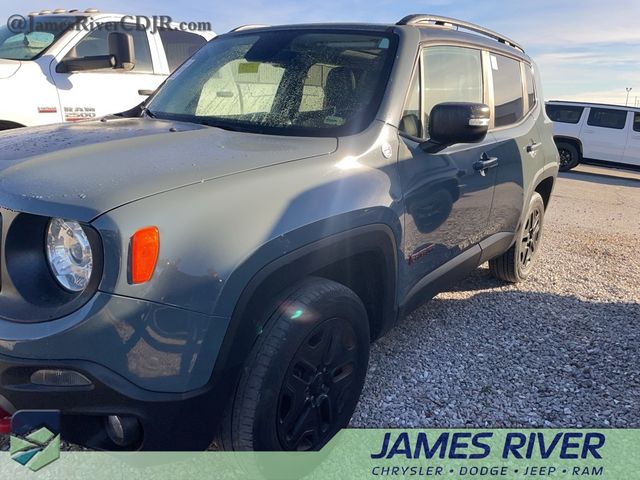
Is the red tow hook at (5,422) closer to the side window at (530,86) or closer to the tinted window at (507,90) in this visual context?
the tinted window at (507,90)

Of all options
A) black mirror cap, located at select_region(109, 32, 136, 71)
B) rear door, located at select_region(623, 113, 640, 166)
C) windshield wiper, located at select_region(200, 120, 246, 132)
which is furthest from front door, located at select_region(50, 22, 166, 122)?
rear door, located at select_region(623, 113, 640, 166)

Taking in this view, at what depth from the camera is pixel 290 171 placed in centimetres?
206

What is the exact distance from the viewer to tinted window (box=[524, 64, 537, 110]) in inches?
175

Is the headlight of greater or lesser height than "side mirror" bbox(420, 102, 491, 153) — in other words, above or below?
below

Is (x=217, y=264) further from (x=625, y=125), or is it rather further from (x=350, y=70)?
(x=625, y=125)

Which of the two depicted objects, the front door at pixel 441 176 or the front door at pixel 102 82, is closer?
the front door at pixel 441 176

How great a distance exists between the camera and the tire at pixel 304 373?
6.20ft

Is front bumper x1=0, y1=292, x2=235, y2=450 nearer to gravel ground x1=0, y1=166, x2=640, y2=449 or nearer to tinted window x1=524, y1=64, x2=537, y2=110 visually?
gravel ground x1=0, y1=166, x2=640, y2=449

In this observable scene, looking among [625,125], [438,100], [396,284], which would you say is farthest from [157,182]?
[625,125]

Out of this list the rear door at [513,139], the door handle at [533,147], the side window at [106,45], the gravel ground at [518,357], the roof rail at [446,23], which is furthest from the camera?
the side window at [106,45]

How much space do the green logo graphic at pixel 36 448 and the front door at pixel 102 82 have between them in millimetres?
4303

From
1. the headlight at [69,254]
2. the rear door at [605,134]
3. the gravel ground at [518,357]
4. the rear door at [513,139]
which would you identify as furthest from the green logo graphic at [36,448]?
the rear door at [605,134]

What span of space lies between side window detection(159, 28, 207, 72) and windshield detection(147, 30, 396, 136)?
3323 millimetres

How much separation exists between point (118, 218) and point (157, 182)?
0.21 m
